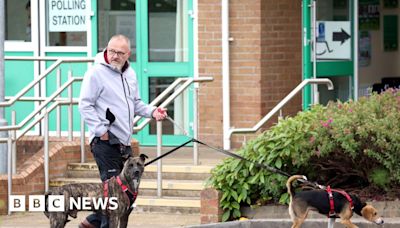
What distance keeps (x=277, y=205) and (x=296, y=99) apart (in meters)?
4.37

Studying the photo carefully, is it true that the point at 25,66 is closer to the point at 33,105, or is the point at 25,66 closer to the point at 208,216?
the point at 33,105

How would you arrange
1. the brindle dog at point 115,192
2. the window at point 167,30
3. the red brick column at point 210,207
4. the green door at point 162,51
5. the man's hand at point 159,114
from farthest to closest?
the window at point 167,30, the green door at point 162,51, the red brick column at point 210,207, the man's hand at point 159,114, the brindle dog at point 115,192

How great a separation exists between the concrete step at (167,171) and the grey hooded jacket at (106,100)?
3471mm

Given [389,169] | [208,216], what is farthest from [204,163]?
[389,169]

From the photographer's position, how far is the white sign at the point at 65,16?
18.0m

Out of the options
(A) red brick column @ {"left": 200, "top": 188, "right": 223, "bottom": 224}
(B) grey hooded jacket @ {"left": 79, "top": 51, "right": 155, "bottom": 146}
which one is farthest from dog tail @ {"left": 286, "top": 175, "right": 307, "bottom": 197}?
(B) grey hooded jacket @ {"left": 79, "top": 51, "right": 155, "bottom": 146}

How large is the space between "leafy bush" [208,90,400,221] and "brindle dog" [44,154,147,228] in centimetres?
224

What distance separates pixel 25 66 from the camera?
18078 millimetres

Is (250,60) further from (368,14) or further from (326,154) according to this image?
(326,154)

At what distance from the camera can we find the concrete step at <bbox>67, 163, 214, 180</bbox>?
47.3ft

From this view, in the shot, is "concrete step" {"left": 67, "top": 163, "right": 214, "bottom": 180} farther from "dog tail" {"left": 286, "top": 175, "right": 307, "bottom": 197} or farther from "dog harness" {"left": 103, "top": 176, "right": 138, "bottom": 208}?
"dog harness" {"left": 103, "top": 176, "right": 138, "bottom": 208}

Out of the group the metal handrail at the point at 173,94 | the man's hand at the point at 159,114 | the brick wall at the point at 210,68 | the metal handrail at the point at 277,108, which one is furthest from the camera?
the brick wall at the point at 210,68

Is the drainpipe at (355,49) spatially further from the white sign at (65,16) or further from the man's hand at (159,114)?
the man's hand at (159,114)

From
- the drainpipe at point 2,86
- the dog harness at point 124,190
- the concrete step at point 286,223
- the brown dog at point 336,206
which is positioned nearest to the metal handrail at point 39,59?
the drainpipe at point 2,86
